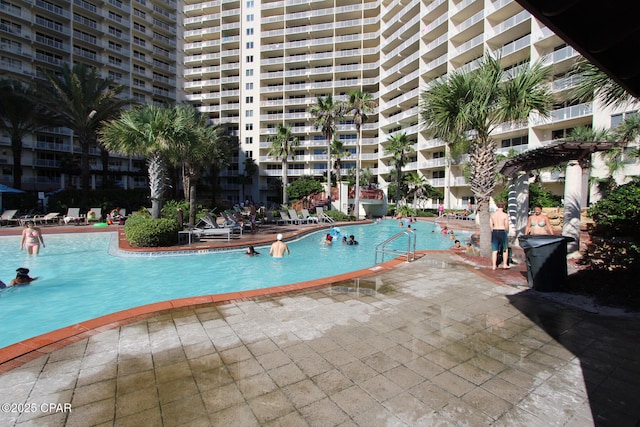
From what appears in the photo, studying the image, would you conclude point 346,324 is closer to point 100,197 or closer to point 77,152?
point 100,197

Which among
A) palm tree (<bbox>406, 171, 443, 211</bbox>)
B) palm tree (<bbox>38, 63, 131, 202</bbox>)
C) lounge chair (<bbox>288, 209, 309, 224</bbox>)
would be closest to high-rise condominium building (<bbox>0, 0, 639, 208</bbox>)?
palm tree (<bbox>406, 171, 443, 211</bbox>)

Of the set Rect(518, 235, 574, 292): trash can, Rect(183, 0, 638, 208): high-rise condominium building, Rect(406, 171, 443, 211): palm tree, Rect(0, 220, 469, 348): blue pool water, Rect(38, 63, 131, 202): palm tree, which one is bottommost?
Rect(0, 220, 469, 348): blue pool water

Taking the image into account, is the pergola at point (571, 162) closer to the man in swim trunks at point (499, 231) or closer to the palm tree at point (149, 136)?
the man in swim trunks at point (499, 231)

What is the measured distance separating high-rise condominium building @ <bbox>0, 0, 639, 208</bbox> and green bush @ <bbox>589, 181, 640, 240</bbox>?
3079cm

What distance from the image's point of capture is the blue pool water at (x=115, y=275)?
6.59 m

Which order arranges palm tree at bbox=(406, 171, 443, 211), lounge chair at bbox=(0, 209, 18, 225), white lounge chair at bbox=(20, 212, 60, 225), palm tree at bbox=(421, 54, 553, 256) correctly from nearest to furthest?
palm tree at bbox=(421, 54, 553, 256)
lounge chair at bbox=(0, 209, 18, 225)
white lounge chair at bbox=(20, 212, 60, 225)
palm tree at bbox=(406, 171, 443, 211)

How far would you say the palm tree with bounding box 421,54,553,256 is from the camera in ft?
28.3

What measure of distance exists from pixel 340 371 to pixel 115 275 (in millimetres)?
8998

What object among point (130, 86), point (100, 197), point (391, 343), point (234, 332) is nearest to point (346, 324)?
point (391, 343)

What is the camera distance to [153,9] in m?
52.2

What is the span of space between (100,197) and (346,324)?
3036cm

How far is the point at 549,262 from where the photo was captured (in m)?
5.88

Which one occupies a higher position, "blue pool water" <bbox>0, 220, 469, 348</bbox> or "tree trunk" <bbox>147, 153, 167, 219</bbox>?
"tree trunk" <bbox>147, 153, 167, 219</bbox>

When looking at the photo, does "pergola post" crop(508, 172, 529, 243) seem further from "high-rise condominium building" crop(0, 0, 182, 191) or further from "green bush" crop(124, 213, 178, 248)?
"high-rise condominium building" crop(0, 0, 182, 191)
